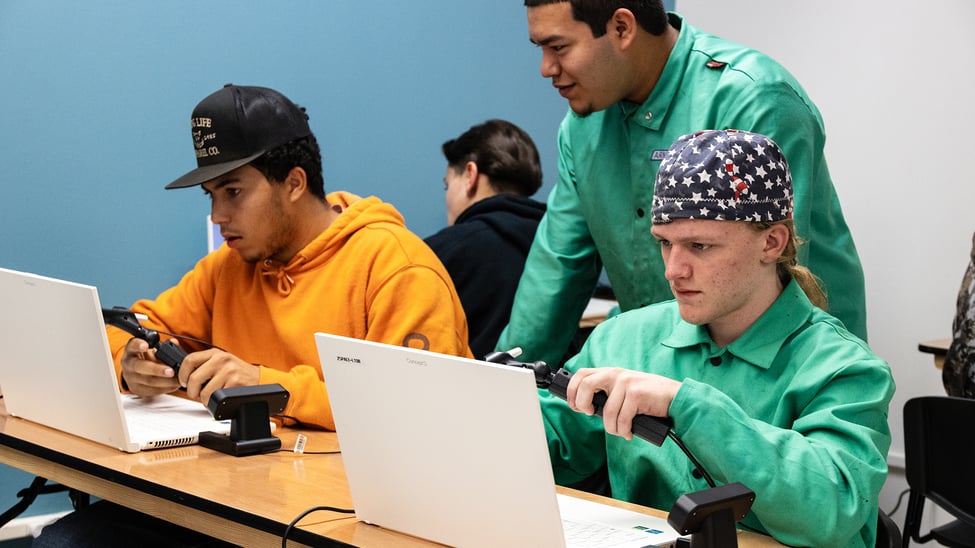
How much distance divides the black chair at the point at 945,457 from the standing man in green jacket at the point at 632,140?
0.70ft

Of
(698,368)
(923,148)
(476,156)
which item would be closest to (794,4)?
(923,148)

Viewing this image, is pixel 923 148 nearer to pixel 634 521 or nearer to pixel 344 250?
pixel 344 250

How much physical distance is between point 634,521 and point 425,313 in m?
0.81

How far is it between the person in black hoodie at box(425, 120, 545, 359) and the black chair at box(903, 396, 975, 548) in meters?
1.14

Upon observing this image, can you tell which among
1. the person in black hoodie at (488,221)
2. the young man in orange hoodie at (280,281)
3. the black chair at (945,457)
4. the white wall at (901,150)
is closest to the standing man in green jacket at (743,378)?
the young man in orange hoodie at (280,281)

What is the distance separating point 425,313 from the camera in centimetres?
213

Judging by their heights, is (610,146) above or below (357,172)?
above

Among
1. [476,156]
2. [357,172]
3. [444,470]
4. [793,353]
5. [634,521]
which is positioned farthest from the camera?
[357,172]

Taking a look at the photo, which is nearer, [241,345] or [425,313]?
[425,313]

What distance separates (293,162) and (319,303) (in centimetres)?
30

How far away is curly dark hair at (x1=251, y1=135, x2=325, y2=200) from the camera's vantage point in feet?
7.38

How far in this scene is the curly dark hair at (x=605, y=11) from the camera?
2096 millimetres

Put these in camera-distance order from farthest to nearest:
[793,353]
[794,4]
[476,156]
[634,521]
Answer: [794,4] < [476,156] < [793,353] < [634,521]

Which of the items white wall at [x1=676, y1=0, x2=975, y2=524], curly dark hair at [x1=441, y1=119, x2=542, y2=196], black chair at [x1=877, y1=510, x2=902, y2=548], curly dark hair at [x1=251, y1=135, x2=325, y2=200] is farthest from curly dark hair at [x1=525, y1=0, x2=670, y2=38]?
white wall at [x1=676, y1=0, x2=975, y2=524]
